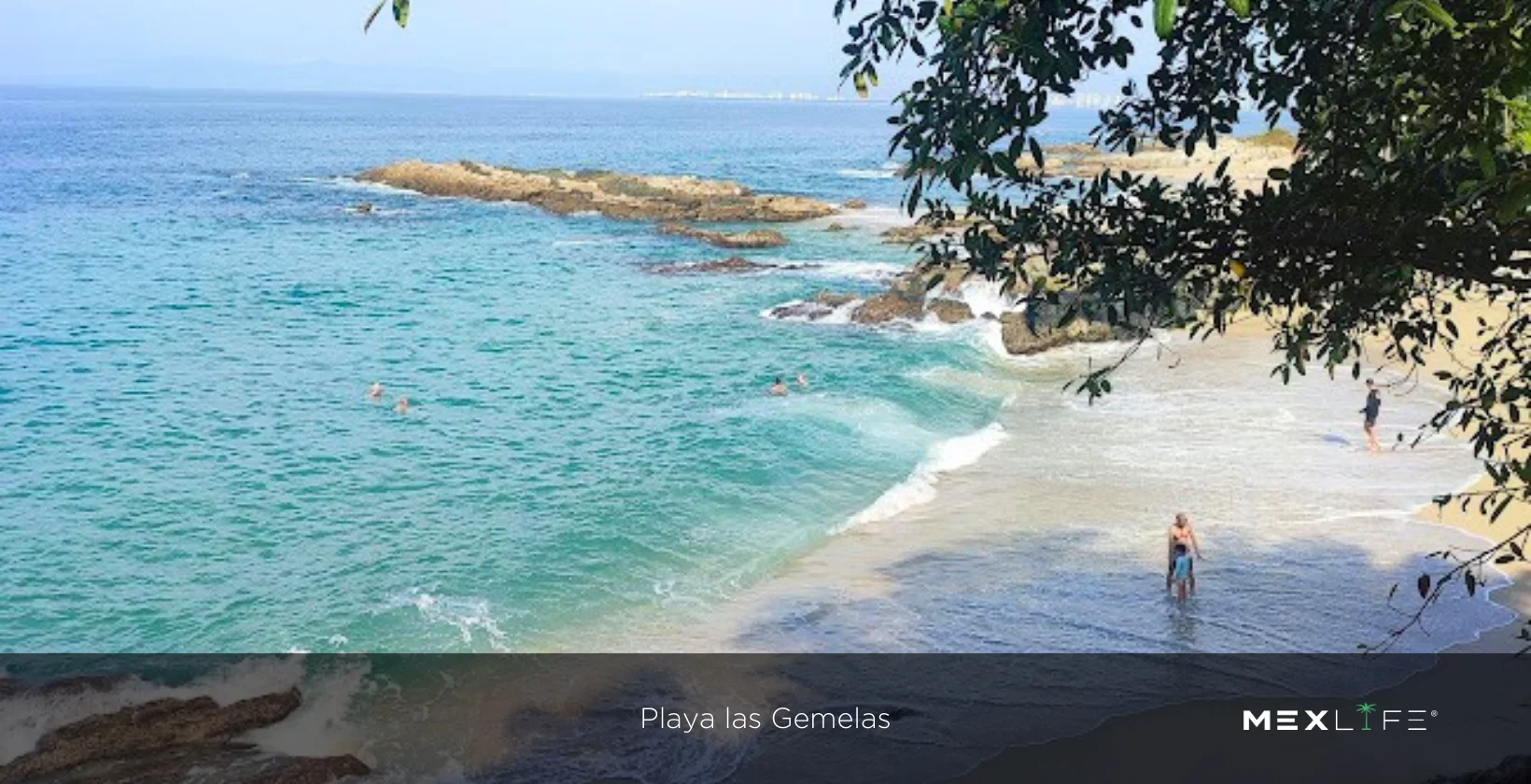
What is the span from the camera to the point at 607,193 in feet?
225

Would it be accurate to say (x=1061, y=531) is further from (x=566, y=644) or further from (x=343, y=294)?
(x=343, y=294)

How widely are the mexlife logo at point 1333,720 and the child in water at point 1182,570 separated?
8.71 ft

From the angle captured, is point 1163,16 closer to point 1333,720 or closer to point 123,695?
point 1333,720

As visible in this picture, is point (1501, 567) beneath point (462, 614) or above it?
above

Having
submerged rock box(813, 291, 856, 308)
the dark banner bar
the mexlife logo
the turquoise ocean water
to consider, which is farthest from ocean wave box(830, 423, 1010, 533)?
submerged rock box(813, 291, 856, 308)

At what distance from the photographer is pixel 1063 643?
44.5 ft

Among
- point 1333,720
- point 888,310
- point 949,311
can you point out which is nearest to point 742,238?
point 888,310

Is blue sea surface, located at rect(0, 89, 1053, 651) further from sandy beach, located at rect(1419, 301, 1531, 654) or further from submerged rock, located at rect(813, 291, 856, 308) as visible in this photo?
sandy beach, located at rect(1419, 301, 1531, 654)

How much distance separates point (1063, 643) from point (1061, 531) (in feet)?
12.9

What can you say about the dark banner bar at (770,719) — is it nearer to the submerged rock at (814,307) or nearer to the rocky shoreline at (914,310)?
the rocky shoreline at (914,310)

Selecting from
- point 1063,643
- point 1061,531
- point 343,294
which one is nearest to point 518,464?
point 1061,531

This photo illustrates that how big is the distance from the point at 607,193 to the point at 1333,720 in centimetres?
6018

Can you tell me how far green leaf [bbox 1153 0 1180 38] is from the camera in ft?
9.16

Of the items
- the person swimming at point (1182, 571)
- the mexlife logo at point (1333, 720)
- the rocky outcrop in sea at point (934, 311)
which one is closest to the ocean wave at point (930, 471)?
the person swimming at point (1182, 571)
